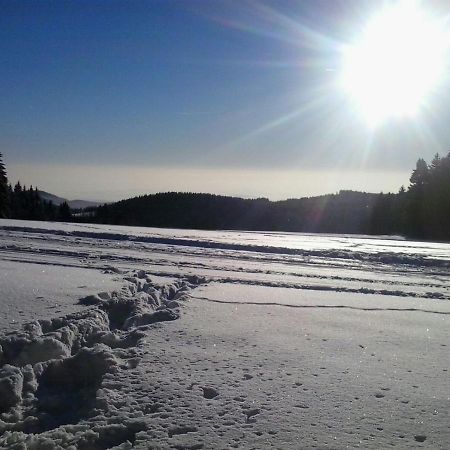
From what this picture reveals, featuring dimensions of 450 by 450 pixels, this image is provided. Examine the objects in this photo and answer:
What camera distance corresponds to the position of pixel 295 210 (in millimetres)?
61812

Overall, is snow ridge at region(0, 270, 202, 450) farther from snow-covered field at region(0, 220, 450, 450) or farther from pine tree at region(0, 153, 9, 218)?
pine tree at region(0, 153, 9, 218)

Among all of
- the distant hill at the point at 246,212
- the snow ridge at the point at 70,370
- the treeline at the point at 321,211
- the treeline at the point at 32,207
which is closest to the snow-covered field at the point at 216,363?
the snow ridge at the point at 70,370

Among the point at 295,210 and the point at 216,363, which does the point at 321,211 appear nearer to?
the point at 295,210

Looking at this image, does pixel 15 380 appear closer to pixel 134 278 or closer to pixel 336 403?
pixel 336 403

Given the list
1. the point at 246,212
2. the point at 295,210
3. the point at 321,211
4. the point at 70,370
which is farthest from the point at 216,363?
the point at 246,212

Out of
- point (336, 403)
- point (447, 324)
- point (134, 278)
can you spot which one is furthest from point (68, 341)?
point (447, 324)

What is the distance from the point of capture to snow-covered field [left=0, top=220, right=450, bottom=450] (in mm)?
3266

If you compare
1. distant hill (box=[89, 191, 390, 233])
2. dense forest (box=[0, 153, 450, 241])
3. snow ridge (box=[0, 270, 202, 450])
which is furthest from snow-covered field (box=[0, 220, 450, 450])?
distant hill (box=[89, 191, 390, 233])

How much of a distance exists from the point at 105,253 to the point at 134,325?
25.8 feet

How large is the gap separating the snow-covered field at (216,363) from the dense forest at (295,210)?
28.2m

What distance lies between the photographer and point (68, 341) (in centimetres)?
489

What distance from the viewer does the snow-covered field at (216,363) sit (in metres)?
3.27

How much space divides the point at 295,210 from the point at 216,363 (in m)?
58.3

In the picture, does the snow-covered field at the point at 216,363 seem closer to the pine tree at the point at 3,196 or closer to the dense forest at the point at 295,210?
the dense forest at the point at 295,210
